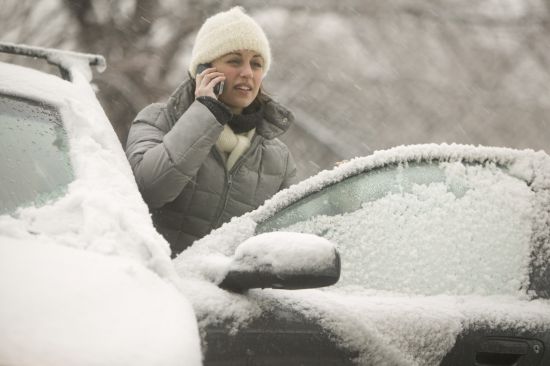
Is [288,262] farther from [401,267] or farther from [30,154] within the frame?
[30,154]

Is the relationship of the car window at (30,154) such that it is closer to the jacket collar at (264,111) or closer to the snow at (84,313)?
the snow at (84,313)

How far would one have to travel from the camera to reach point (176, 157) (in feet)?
7.84

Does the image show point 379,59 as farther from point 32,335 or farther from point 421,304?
point 32,335

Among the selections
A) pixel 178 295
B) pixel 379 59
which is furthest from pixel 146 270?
pixel 379 59

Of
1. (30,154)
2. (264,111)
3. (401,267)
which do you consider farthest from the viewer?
(264,111)

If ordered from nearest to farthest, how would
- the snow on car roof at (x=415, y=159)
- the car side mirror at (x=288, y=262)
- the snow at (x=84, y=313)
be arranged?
1. the snow at (x=84, y=313)
2. the car side mirror at (x=288, y=262)
3. the snow on car roof at (x=415, y=159)

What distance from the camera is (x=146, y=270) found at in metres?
1.49

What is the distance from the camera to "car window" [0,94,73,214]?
1.69 m

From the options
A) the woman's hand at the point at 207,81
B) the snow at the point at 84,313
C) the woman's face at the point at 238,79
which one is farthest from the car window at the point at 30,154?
the woman's face at the point at 238,79

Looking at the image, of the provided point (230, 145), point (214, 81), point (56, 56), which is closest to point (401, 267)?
point (230, 145)

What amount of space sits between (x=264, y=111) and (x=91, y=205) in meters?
1.47

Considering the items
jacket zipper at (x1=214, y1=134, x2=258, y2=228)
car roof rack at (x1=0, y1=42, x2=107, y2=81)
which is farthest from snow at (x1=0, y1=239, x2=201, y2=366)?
car roof rack at (x1=0, y1=42, x2=107, y2=81)

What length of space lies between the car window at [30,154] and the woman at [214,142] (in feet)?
1.61

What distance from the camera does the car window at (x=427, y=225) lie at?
6.30 ft
